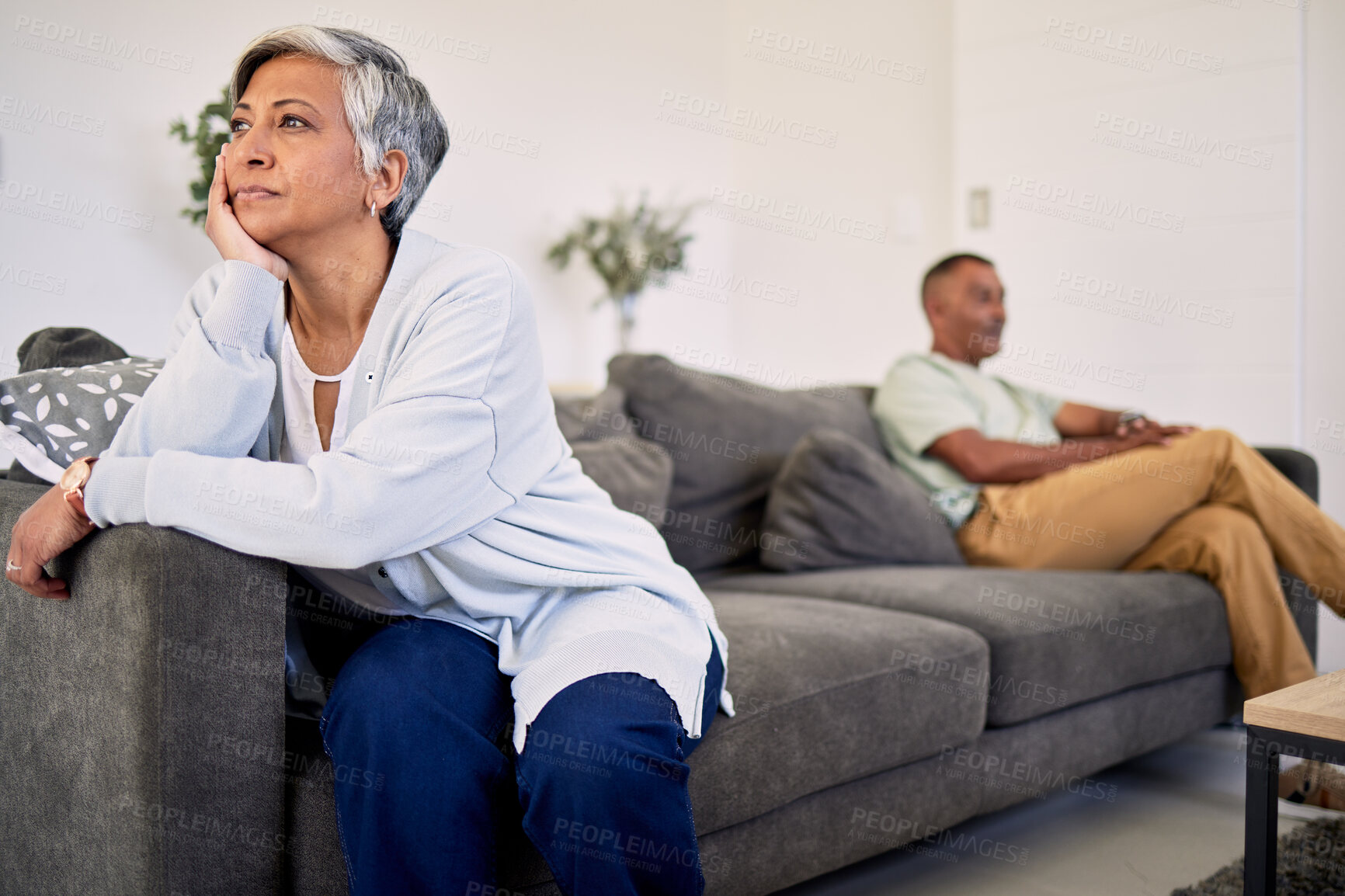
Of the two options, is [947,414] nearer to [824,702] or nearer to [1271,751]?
[824,702]

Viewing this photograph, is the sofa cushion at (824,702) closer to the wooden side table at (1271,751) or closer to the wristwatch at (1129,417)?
the wooden side table at (1271,751)

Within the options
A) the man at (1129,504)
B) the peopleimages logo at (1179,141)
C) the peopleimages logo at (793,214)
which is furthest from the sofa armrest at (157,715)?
the peopleimages logo at (793,214)

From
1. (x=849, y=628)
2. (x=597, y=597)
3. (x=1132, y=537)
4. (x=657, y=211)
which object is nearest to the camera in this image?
(x=597, y=597)

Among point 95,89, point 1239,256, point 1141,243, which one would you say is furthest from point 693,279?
point 95,89

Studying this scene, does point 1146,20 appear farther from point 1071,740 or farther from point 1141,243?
point 1071,740

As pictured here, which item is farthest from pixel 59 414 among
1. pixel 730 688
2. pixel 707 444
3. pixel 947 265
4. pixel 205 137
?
pixel 947 265

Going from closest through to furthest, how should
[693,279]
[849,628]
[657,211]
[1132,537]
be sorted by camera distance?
[849,628]
[1132,537]
[657,211]
[693,279]

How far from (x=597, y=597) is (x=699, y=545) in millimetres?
1086

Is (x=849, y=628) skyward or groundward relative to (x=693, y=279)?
groundward

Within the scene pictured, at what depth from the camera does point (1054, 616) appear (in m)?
1.98

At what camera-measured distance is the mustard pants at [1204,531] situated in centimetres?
219

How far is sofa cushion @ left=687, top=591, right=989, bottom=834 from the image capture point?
1.41 meters

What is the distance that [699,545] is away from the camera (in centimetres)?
236

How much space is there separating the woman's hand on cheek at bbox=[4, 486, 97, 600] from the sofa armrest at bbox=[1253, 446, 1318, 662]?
7.23 ft
